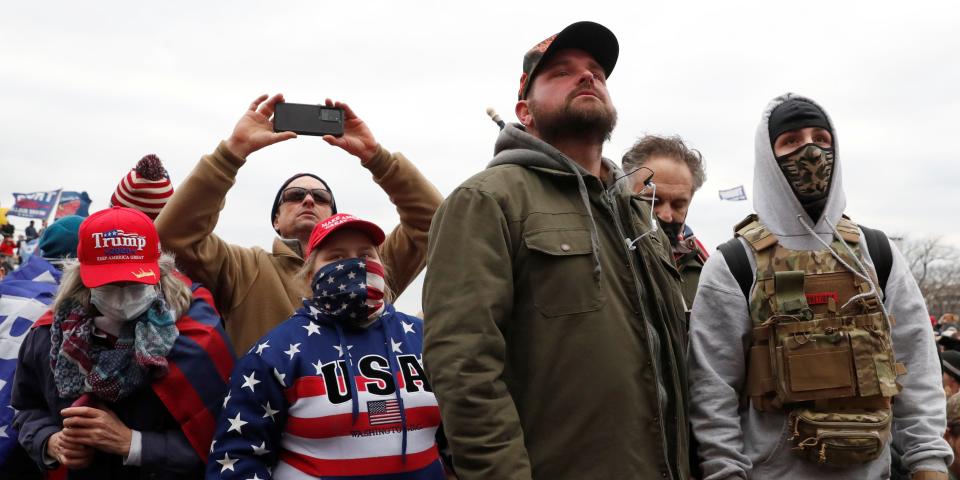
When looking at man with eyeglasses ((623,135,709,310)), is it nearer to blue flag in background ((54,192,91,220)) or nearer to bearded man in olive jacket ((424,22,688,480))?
bearded man in olive jacket ((424,22,688,480))

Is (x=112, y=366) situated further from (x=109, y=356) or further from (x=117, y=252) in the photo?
(x=117, y=252)

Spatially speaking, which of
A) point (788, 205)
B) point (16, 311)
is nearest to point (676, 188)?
point (788, 205)

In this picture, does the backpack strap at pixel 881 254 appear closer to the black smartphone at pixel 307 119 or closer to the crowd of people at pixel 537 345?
the crowd of people at pixel 537 345

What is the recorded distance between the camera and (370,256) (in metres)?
3.46

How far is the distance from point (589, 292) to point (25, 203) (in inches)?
1093

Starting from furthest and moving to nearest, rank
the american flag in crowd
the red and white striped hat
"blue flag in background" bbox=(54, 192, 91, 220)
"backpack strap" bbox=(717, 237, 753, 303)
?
"blue flag in background" bbox=(54, 192, 91, 220)
the red and white striped hat
the american flag in crowd
"backpack strap" bbox=(717, 237, 753, 303)

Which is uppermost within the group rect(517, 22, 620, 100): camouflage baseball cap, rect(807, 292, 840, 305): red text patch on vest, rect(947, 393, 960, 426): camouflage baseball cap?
rect(517, 22, 620, 100): camouflage baseball cap

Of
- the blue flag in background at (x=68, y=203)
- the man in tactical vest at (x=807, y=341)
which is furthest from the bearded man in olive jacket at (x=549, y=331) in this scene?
the blue flag in background at (x=68, y=203)

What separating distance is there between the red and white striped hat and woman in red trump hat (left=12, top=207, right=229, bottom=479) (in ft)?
2.53

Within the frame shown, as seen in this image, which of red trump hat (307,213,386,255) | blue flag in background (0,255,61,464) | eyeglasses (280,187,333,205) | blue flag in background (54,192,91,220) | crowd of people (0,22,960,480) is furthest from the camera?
blue flag in background (54,192,91,220)

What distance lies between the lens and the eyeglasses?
171 inches

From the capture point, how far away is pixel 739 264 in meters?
2.92

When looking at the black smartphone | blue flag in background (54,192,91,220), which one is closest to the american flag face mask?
the black smartphone

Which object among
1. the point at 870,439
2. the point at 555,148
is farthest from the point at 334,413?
the point at 870,439
